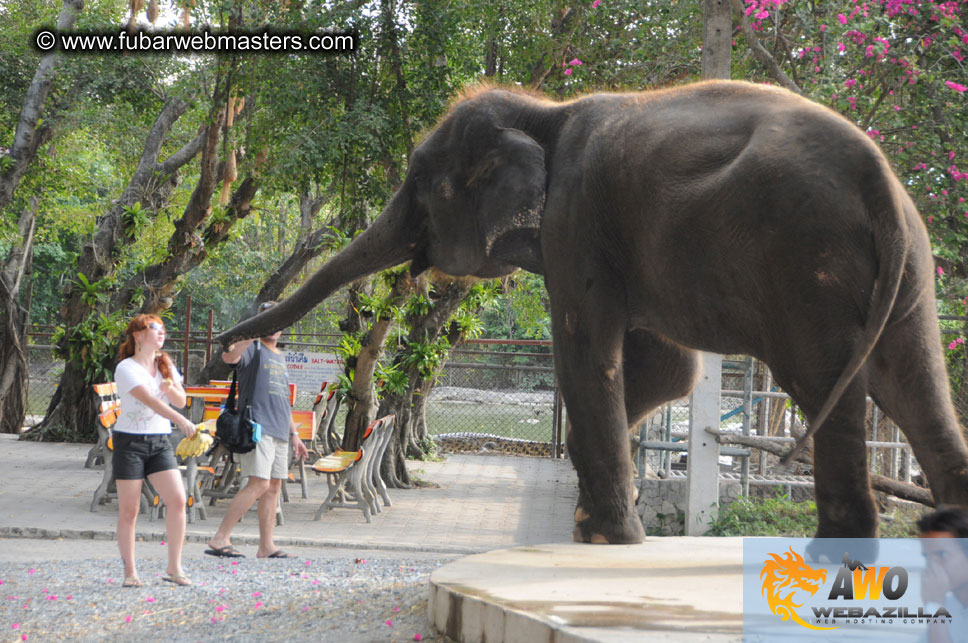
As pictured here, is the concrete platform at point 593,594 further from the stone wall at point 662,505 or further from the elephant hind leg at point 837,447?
the stone wall at point 662,505

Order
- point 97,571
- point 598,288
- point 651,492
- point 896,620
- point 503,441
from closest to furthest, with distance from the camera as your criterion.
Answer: point 896,620 < point 598,288 < point 97,571 < point 651,492 < point 503,441

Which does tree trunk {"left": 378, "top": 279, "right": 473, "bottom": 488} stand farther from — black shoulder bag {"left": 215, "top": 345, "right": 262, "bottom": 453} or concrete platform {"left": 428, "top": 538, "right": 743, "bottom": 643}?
concrete platform {"left": 428, "top": 538, "right": 743, "bottom": 643}

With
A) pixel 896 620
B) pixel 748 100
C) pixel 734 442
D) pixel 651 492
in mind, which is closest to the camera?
pixel 896 620

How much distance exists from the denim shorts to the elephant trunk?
1882mm

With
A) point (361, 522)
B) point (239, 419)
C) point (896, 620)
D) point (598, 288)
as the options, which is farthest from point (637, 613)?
point (361, 522)

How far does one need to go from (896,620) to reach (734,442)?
531cm

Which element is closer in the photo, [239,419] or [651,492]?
[239,419]

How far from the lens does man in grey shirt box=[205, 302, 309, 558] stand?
283 inches

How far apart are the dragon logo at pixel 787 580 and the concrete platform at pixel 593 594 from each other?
12cm

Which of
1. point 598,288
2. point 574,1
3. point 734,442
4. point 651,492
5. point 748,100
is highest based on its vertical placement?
point 574,1

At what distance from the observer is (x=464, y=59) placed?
11.1 metres

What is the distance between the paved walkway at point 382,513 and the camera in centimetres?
919

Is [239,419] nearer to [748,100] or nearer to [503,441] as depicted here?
[748,100]

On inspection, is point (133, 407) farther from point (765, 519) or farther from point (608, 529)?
point (765, 519)
